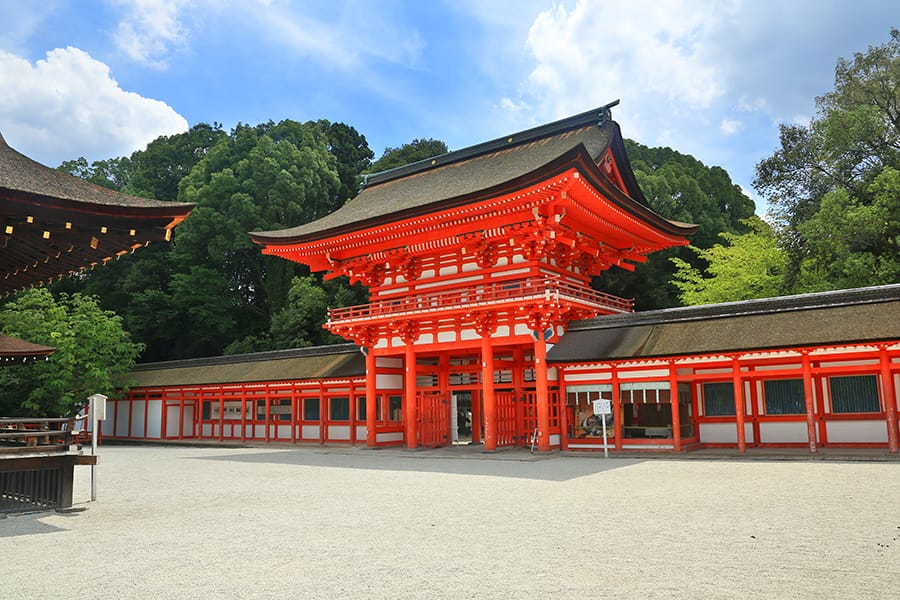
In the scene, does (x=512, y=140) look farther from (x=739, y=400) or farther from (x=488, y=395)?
(x=739, y=400)

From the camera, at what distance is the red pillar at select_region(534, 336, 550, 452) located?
17.8m

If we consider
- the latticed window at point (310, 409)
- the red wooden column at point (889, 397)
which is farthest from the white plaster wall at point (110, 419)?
the red wooden column at point (889, 397)

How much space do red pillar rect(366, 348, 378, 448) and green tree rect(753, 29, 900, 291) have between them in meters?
15.2

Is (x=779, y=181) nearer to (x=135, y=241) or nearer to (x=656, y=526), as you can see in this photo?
(x=656, y=526)

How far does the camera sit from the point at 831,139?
22.9m

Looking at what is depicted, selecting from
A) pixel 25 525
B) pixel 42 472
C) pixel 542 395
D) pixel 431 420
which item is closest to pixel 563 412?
pixel 542 395

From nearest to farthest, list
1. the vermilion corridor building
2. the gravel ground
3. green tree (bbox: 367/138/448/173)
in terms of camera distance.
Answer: the gravel ground → the vermilion corridor building → green tree (bbox: 367/138/448/173)

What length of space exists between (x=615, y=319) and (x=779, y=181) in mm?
12443

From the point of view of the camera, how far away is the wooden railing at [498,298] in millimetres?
17969

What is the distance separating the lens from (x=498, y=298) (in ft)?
60.7

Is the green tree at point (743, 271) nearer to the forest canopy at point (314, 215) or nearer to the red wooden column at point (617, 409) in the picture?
the forest canopy at point (314, 215)

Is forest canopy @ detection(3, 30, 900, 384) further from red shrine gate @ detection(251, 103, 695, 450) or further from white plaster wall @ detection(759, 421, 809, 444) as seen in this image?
white plaster wall @ detection(759, 421, 809, 444)

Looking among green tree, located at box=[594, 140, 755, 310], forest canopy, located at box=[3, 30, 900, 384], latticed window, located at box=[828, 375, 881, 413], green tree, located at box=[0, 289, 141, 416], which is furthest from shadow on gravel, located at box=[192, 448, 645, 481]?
green tree, located at box=[594, 140, 755, 310]

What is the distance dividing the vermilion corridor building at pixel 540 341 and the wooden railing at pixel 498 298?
6 centimetres
